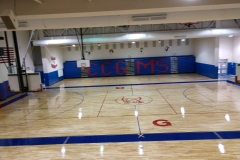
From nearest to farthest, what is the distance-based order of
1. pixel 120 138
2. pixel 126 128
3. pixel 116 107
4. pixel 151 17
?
pixel 120 138
pixel 126 128
pixel 151 17
pixel 116 107

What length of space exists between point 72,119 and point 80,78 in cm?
1191

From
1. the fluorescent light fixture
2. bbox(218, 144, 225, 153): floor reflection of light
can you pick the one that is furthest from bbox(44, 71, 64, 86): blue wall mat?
bbox(218, 144, 225, 153): floor reflection of light

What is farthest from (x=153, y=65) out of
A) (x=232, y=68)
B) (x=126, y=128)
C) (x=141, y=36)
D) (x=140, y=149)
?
(x=140, y=149)

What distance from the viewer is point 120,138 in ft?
17.2

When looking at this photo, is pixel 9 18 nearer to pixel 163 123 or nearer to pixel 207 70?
pixel 163 123

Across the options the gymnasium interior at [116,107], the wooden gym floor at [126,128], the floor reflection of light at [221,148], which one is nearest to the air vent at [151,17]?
the gymnasium interior at [116,107]

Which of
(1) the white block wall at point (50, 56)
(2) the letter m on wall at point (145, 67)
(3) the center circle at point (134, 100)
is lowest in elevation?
(3) the center circle at point (134, 100)

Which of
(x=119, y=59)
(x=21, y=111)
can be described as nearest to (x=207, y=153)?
(x=21, y=111)

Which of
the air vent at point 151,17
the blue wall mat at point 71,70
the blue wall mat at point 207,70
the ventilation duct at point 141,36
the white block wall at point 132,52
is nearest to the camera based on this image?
the air vent at point 151,17

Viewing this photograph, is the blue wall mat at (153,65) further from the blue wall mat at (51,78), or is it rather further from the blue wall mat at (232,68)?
the blue wall mat at (51,78)

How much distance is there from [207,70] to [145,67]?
19.0ft

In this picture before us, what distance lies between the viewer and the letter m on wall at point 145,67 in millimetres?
18031

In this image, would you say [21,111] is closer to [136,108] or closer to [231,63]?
[136,108]

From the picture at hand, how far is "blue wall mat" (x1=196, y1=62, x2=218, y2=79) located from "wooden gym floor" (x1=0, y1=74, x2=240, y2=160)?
487 centimetres
